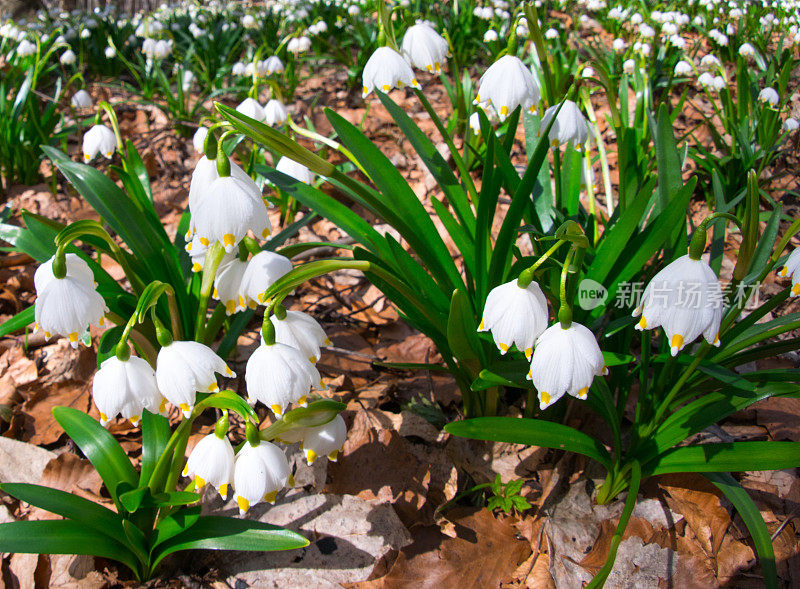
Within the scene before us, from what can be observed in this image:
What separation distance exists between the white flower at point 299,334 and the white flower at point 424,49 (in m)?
0.81

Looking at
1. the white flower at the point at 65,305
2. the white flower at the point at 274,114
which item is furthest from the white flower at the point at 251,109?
the white flower at the point at 65,305

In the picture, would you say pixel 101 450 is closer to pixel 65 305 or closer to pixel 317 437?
pixel 65 305

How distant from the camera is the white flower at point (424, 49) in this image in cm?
161

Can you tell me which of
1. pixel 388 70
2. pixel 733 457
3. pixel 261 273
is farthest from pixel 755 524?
pixel 388 70

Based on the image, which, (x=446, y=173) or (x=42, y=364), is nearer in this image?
(x=446, y=173)

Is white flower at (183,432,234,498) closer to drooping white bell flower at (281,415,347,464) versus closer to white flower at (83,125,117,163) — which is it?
drooping white bell flower at (281,415,347,464)

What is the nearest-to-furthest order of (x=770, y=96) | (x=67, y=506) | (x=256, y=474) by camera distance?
(x=256, y=474), (x=67, y=506), (x=770, y=96)

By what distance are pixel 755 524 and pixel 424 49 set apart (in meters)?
1.45

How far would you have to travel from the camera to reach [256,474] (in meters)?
1.16

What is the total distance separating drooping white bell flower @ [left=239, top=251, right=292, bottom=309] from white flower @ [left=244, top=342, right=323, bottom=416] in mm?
234

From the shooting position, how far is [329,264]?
126 centimetres

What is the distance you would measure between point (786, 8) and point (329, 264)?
18.1 feet

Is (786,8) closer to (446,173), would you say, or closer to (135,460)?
(446,173)

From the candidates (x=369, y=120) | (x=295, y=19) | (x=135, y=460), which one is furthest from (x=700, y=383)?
(x=295, y=19)
